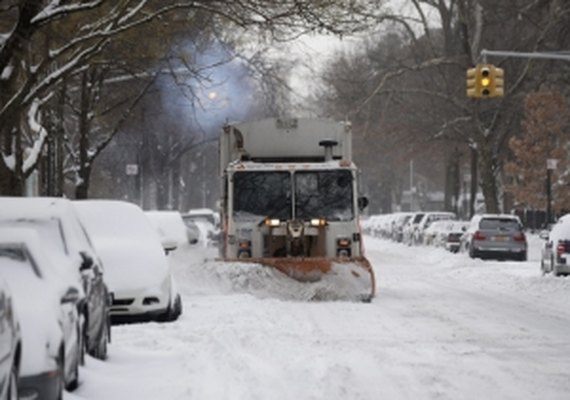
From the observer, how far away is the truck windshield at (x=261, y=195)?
21969mm

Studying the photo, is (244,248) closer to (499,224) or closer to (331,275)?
(331,275)

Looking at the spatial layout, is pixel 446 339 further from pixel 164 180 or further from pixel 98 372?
pixel 164 180

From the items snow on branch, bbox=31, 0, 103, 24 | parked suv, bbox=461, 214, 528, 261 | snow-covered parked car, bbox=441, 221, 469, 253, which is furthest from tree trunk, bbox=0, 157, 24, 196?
snow-covered parked car, bbox=441, 221, 469, 253

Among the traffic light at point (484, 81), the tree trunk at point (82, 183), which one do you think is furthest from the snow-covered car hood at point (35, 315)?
the tree trunk at point (82, 183)

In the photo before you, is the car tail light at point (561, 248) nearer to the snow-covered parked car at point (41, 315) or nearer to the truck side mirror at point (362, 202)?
the truck side mirror at point (362, 202)

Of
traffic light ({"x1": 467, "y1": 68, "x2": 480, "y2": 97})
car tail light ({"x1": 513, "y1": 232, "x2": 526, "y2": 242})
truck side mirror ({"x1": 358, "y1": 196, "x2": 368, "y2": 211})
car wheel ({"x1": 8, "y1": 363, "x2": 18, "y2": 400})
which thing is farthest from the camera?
car tail light ({"x1": 513, "y1": 232, "x2": 526, "y2": 242})

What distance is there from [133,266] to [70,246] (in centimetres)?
498

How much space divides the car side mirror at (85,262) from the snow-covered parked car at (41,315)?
0.66 meters

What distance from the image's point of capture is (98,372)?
10414 millimetres

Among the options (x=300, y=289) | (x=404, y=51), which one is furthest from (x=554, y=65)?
(x=300, y=289)

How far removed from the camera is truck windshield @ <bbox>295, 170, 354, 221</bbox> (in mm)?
21766

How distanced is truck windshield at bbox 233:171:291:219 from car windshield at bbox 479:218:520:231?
1779 centimetres

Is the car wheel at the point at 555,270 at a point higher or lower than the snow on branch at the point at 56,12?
lower

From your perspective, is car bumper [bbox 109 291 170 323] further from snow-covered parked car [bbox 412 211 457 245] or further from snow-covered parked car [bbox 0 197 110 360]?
snow-covered parked car [bbox 412 211 457 245]
